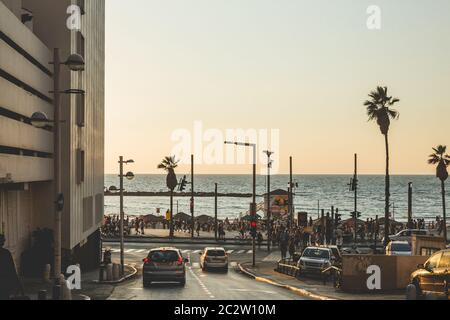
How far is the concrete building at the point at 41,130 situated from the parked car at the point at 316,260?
11.9 meters

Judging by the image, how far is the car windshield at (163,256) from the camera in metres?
33.7

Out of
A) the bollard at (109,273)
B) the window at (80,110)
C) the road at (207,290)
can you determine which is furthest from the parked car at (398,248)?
the window at (80,110)

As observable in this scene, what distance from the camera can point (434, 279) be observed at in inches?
944

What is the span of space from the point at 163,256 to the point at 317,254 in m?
10.7

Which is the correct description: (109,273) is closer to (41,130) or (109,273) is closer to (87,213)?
(41,130)

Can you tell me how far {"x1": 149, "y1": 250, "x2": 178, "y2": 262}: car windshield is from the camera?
3372 centimetres

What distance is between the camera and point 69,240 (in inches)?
1464

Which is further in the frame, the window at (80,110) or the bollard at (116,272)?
the window at (80,110)

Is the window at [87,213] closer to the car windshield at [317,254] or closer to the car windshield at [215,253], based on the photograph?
the car windshield at [215,253]

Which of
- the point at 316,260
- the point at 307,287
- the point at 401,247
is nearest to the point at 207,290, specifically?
the point at 307,287

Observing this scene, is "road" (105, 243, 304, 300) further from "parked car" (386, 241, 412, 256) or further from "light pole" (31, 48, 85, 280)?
"parked car" (386, 241, 412, 256)

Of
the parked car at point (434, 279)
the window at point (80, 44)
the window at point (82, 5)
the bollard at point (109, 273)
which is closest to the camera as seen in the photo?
the parked car at point (434, 279)
